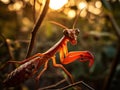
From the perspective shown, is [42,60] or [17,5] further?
[17,5]

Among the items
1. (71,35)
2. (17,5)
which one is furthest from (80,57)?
(17,5)

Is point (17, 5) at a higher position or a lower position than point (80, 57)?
Answer: higher

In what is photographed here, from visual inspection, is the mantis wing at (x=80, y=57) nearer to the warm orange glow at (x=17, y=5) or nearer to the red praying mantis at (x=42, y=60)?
the red praying mantis at (x=42, y=60)

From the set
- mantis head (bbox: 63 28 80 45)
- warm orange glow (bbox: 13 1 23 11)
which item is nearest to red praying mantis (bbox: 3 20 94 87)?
mantis head (bbox: 63 28 80 45)

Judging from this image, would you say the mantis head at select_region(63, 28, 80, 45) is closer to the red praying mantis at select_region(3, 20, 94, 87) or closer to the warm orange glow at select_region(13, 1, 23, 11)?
the red praying mantis at select_region(3, 20, 94, 87)

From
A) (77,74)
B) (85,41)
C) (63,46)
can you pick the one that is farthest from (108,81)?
(63,46)

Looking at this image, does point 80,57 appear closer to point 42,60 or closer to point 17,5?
point 42,60

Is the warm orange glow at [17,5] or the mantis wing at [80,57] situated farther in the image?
the warm orange glow at [17,5]

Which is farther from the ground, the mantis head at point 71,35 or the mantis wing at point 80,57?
the mantis head at point 71,35

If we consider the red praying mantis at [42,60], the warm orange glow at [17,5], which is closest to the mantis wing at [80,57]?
the red praying mantis at [42,60]

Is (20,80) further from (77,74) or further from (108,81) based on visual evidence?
(77,74)

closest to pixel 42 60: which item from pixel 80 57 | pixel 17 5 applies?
pixel 80 57
